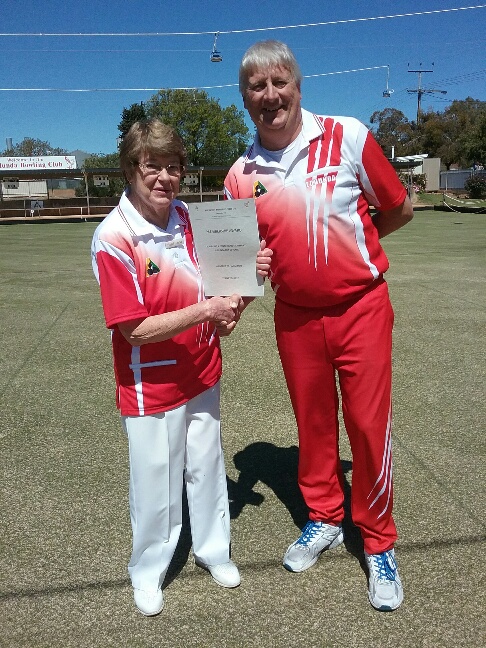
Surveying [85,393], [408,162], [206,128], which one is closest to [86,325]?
[85,393]

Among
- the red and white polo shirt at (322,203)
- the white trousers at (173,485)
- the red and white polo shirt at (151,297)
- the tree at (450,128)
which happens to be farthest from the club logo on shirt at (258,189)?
the tree at (450,128)

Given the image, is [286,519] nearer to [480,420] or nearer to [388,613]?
[388,613]

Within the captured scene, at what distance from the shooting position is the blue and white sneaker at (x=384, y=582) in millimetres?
2436

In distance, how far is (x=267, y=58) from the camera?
2309 mm

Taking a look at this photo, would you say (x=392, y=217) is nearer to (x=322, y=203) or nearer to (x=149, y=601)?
(x=322, y=203)

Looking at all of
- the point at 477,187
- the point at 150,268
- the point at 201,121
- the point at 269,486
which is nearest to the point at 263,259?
the point at 150,268

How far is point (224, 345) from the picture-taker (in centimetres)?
647

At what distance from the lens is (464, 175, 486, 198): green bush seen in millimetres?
42625

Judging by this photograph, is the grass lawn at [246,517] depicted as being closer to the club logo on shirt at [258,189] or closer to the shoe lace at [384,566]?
the shoe lace at [384,566]

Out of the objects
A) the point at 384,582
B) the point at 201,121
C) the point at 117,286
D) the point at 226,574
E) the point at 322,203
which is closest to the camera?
the point at 117,286

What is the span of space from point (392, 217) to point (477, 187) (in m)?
44.7

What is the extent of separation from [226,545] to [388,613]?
720mm

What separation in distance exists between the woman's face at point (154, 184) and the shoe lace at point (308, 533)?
158cm

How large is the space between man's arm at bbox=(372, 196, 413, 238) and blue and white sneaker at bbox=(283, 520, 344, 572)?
139cm
